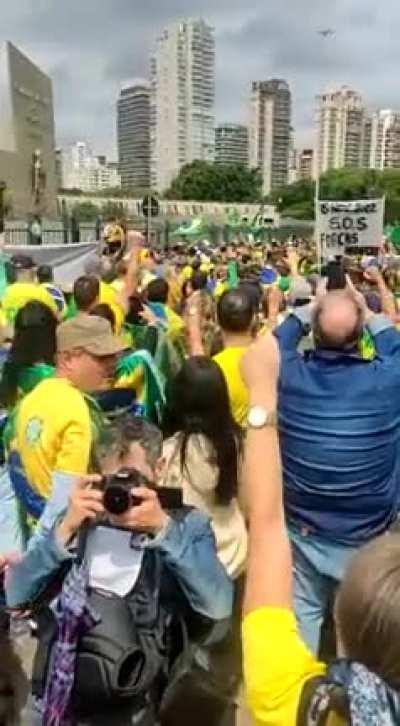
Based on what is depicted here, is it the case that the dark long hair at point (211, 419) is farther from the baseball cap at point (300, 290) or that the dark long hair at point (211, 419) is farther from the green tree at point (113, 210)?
the green tree at point (113, 210)

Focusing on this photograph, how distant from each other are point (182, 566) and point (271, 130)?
160596mm

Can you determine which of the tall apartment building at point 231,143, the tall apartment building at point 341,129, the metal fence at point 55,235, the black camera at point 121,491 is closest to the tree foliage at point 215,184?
the tall apartment building at point 341,129

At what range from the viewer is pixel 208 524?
85.3 inches

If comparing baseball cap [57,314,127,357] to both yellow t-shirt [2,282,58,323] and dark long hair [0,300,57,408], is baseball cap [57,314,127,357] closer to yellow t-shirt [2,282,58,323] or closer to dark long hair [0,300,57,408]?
dark long hair [0,300,57,408]

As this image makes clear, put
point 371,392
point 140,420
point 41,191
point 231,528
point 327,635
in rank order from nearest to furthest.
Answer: point 140,420 → point 231,528 → point 371,392 → point 327,635 → point 41,191

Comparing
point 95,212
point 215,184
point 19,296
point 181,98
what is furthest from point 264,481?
point 181,98

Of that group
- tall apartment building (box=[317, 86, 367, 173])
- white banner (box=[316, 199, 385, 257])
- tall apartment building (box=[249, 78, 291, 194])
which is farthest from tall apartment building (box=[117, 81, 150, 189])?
white banner (box=[316, 199, 385, 257])

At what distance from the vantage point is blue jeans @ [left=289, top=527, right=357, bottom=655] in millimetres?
3051

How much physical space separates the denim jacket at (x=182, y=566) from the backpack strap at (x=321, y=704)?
696 millimetres

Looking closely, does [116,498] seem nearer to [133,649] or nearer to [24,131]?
[133,649]

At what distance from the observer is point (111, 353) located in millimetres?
3170

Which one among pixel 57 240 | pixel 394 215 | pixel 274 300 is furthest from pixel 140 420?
pixel 394 215

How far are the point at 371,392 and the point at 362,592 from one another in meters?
1.79

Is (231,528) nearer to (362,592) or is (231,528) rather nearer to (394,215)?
(362,592)
